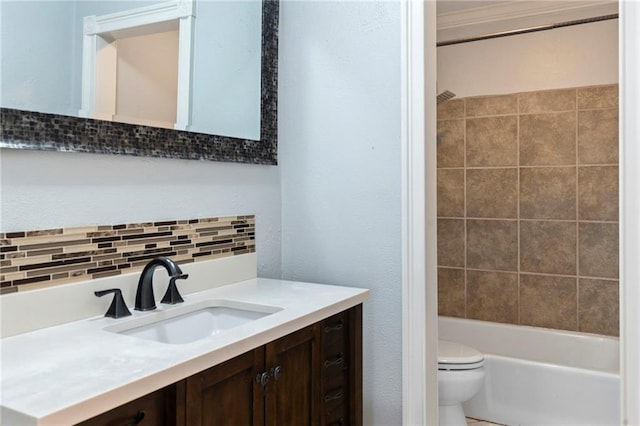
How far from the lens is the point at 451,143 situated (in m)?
3.30

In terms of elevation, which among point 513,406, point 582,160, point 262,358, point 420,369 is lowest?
point 513,406

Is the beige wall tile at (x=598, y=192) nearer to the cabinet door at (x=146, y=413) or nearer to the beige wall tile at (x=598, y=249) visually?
the beige wall tile at (x=598, y=249)

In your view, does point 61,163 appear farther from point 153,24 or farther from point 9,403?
point 9,403

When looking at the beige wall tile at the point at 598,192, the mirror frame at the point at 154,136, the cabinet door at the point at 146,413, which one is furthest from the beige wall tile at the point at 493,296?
the cabinet door at the point at 146,413

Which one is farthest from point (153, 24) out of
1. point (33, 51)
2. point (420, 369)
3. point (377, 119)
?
point (420, 369)

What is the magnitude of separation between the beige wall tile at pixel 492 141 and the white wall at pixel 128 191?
5.45ft

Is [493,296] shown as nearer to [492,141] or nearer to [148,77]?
[492,141]

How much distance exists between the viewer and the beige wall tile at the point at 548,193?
2.96m

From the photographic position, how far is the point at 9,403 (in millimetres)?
787

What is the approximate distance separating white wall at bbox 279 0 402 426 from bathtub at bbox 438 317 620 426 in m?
1.23

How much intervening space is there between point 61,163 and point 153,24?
1.74ft

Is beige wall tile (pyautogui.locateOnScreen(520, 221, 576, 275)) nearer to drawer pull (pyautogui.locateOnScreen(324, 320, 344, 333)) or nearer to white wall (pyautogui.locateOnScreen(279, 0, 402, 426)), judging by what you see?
white wall (pyautogui.locateOnScreen(279, 0, 402, 426))

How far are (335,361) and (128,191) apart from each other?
2.53 feet

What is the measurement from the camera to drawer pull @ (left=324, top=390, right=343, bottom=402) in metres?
1.54
